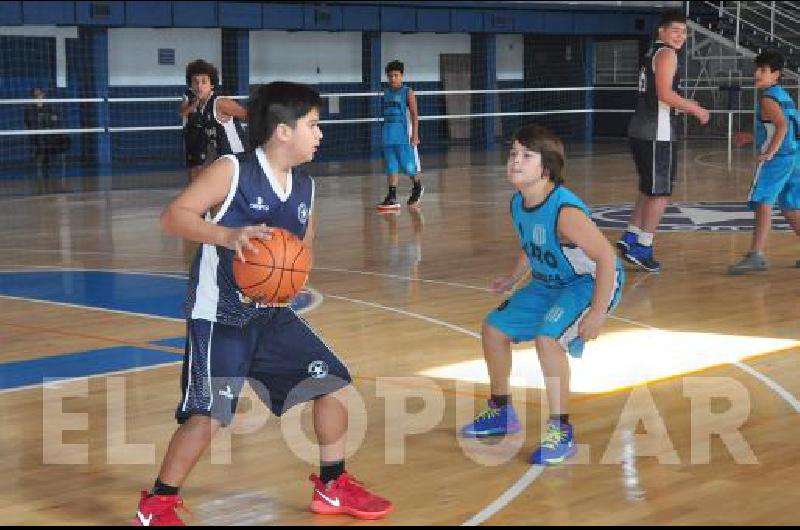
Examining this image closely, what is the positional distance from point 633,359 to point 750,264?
3.43 meters

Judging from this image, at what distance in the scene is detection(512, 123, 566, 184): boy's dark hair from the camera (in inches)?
216

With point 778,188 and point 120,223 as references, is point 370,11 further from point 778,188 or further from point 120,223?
point 778,188

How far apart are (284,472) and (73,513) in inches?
33.1

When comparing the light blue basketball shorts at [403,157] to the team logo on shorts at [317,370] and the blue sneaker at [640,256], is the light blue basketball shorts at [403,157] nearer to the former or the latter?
the blue sneaker at [640,256]

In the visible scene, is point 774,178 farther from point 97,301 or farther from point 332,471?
point 332,471

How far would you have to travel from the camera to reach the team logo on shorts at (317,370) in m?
4.71

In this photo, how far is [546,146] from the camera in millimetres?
5500

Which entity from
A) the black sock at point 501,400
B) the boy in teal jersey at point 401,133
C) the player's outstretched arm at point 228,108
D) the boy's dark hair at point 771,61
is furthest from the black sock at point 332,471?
the boy in teal jersey at point 401,133

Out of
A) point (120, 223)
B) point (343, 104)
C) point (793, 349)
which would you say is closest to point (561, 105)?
point (343, 104)

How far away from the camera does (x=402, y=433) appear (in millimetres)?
5926

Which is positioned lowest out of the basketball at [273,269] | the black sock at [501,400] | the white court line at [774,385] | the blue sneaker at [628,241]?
the white court line at [774,385]

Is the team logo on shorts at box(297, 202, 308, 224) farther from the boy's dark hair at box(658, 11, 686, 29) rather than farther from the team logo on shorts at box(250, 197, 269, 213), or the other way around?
the boy's dark hair at box(658, 11, 686, 29)

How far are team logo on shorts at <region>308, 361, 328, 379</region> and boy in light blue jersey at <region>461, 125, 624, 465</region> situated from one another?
3.59 feet

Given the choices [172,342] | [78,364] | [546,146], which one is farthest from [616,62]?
[546,146]
